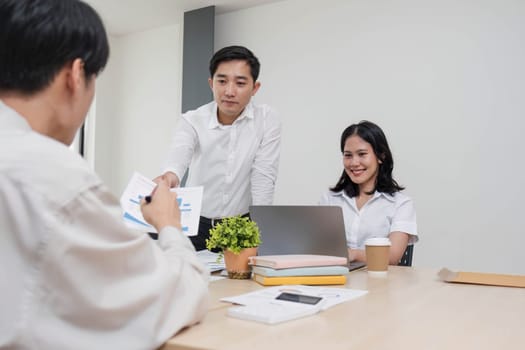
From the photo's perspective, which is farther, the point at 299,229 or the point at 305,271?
the point at 299,229

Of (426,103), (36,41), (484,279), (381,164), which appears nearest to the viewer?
(36,41)

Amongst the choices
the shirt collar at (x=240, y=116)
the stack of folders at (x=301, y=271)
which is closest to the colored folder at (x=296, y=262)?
the stack of folders at (x=301, y=271)

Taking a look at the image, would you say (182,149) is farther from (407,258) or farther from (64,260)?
(64,260)

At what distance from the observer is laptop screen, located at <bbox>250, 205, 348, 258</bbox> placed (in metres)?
1.67

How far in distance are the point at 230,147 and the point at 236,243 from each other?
929 millimetres

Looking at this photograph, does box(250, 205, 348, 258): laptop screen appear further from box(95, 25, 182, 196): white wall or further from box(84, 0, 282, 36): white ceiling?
box(95, 25, 182, 196): white wall

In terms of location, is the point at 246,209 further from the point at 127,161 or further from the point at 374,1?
the point at 127,161

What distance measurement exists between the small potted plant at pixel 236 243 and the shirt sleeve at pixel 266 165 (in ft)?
2.39

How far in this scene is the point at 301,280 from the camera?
4.57 feet

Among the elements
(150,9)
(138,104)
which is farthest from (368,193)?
(138,104)

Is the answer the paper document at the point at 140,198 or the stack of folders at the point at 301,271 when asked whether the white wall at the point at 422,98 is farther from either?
the paper document at the point at 140,198

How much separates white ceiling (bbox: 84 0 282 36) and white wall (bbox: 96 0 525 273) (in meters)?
0.14

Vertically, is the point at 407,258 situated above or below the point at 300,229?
below

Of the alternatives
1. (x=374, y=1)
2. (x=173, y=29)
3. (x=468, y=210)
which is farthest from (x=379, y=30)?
(x=173, y=29)
